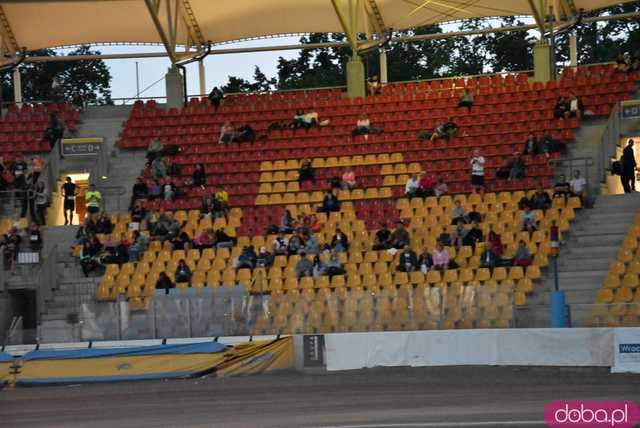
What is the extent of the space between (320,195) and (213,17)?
1269 cm

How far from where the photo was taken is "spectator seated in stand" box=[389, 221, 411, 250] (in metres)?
33.5

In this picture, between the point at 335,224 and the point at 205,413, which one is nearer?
the point at 205,413

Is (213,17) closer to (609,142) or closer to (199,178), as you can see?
(199,178)

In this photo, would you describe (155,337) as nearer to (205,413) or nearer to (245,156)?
(205,413)

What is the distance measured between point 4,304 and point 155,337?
5744 mm

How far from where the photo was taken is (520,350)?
26500mm

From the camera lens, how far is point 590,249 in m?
32.7

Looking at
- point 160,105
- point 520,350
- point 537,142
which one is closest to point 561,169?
point 537,142

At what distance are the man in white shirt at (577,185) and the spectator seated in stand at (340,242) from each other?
5766mm

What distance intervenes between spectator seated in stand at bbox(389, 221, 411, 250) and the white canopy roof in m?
13.9

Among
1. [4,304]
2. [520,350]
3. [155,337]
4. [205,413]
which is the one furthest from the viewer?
[4,304]

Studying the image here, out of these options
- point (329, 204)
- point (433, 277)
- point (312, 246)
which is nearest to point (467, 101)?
point (329, 204)

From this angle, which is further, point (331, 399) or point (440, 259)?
point (440, 259)

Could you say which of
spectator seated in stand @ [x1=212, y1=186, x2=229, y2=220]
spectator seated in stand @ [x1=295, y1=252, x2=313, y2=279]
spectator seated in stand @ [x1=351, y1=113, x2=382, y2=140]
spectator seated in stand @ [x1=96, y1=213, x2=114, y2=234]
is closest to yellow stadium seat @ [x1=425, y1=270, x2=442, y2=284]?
spectator seated in stand @ [x1=295, y1=252, x2=313, y2=279]
